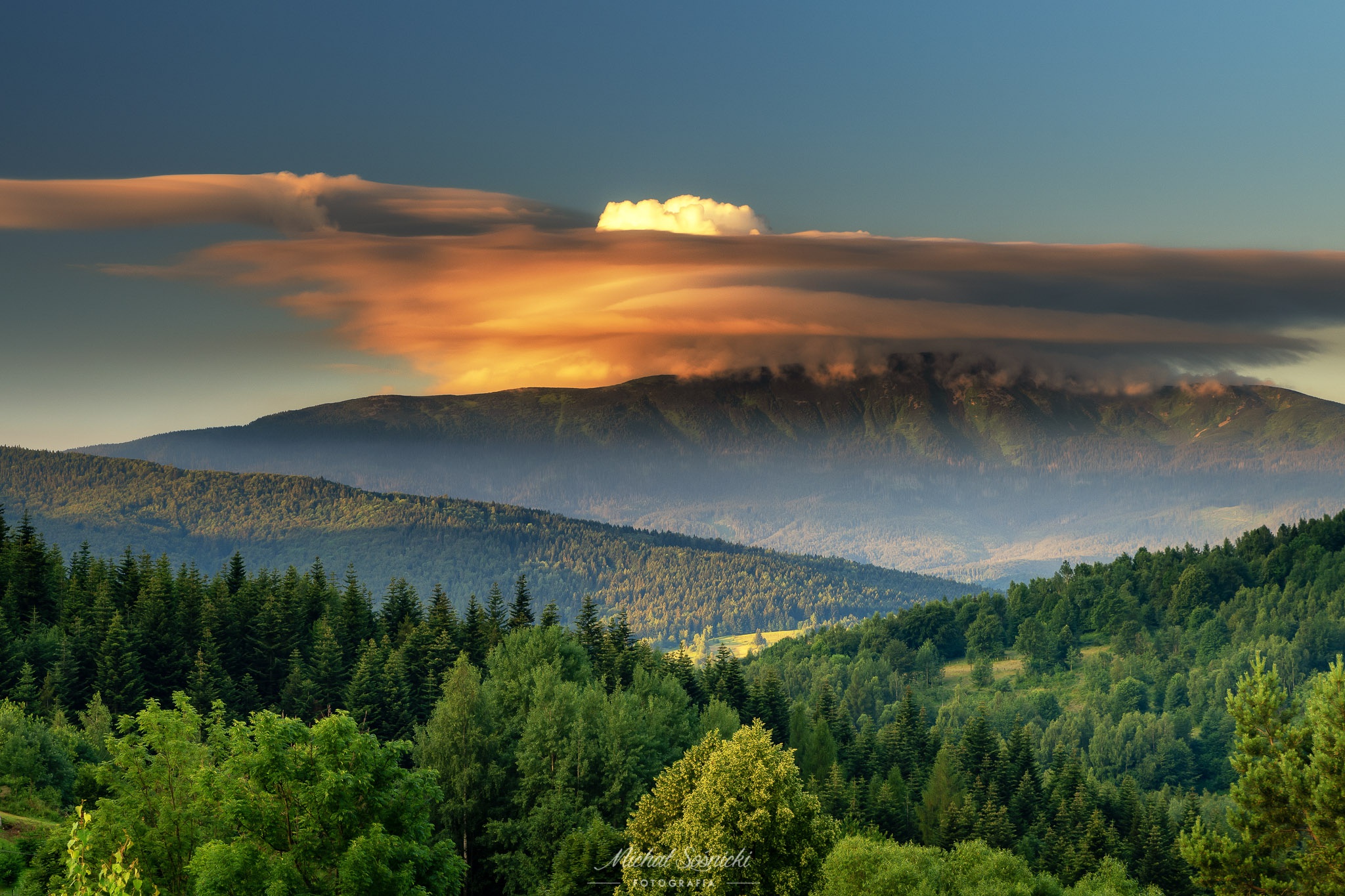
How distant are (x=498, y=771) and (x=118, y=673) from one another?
3985 centimetres

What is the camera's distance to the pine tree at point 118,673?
105 metres

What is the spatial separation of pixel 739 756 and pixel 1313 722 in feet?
88.2

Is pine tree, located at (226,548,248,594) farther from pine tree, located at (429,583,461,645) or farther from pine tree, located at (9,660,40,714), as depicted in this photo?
pine tree, located at (9,660,40,714)

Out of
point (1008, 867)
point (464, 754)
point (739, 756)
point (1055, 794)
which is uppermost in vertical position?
point (739, 756)

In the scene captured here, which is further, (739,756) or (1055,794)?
(1055,794)

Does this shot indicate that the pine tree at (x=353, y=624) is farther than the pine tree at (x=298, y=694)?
Yes

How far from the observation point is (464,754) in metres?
88.2

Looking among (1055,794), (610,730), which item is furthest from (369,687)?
(1055,794)

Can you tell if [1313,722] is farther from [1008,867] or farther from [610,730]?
[610,730]

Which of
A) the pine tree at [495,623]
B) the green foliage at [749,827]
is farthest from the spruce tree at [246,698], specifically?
the green foliage at [749,827]

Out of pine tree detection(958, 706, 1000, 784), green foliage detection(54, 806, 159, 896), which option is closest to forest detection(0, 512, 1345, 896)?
green foliage detection(54, 806, 159, 896)

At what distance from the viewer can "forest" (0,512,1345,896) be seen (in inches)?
2174

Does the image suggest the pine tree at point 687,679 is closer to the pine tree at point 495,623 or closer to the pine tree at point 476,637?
the pine tree at point 495,623

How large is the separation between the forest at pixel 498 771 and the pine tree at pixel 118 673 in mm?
293
